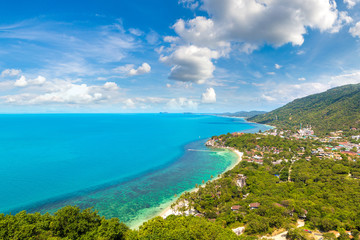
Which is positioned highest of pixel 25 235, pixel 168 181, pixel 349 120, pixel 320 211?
pixel 349 120

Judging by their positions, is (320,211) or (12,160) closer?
(320,211)

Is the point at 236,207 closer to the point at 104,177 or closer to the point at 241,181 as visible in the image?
the point at 241,181

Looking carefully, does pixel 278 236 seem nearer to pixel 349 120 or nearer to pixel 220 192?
pixel 220 192

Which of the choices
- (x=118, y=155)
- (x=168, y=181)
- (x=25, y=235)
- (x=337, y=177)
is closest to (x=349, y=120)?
(x=337, y=177)

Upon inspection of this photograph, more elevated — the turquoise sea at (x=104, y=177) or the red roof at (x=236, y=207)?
the red roof at (x=236, y=207)

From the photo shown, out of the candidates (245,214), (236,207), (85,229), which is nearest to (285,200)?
(245,214)

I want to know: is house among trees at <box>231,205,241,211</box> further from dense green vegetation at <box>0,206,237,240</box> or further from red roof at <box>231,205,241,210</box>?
dense green vegetation at <box>0,206,237,240</box>

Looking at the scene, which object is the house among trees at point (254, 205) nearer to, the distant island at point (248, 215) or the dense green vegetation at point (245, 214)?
the distant island at point (248, 215)

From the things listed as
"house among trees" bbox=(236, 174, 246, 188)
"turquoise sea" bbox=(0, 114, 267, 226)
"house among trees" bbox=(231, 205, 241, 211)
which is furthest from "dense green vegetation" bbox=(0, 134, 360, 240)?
"turquoise sea" bbox=(0, 114, 267, 226)

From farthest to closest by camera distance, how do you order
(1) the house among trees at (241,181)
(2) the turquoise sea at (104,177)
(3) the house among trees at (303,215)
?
(1) the house among trees at (241,181), (2) the turquoise sea at (104,177), (3) the house among trees at (303,215)

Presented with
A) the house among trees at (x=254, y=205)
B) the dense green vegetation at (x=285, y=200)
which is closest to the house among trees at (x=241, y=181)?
the dense green vegetation at (x=285, y=200)

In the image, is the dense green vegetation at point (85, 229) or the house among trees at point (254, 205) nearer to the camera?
the dense green vegetation at point (85, 229)
